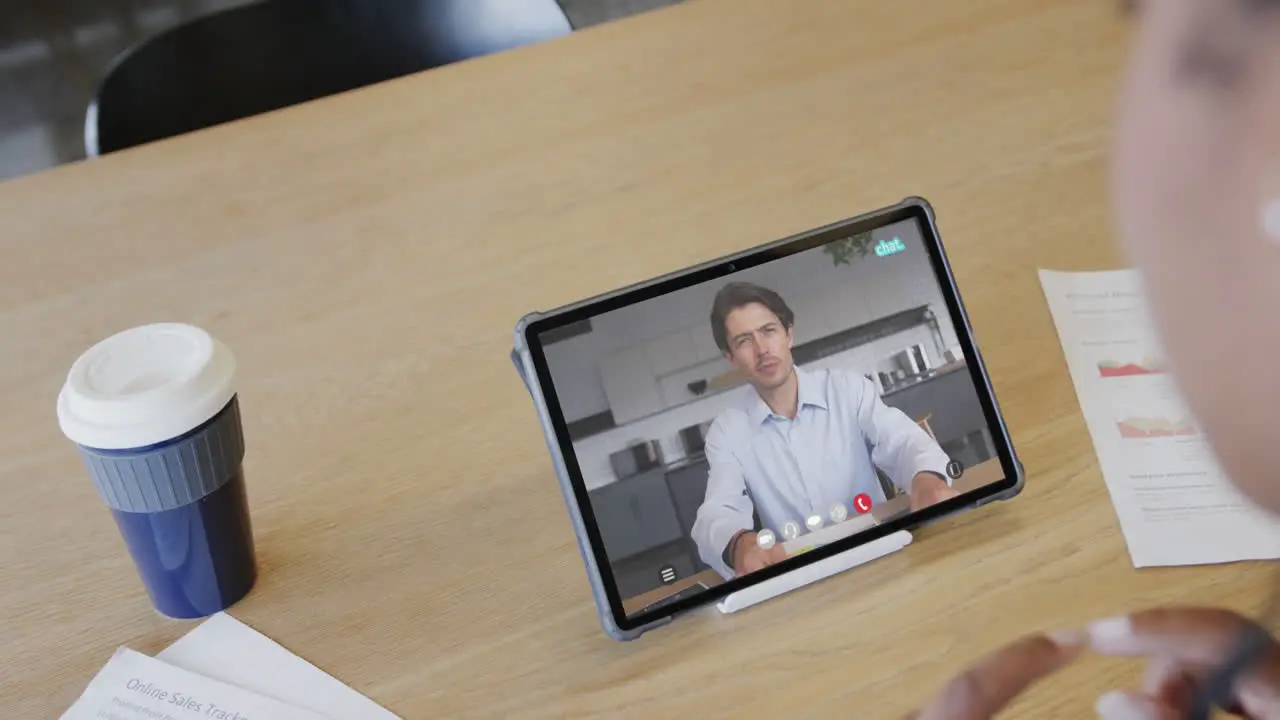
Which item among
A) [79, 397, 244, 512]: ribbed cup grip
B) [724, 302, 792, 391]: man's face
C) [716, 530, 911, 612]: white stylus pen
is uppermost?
[79, 397, 244, 512]: ribbed cup grip

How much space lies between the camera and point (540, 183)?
0.99 m

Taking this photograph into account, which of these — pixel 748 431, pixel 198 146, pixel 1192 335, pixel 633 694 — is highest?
pixel 198 146

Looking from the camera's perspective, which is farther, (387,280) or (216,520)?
(387,280)

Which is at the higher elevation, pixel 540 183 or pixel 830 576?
pixel 540 183

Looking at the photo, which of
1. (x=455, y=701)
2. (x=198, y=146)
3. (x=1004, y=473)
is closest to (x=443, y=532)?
(x=455, y=701)

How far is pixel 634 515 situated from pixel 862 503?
136mm

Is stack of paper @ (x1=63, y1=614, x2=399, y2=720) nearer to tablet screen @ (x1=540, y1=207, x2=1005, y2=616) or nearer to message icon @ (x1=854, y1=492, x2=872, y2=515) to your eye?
tablet screen @ (x1=540, y1=207, x2=1005, y2=616)

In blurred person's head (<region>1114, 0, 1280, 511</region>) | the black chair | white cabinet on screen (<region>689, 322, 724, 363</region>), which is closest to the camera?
blurred person's head (<region>1114, 0, 1280, 511</region>)

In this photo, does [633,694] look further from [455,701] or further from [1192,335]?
[1192,335]

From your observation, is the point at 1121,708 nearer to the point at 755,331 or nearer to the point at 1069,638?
the point at 1069,638

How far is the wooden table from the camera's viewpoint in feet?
2.15

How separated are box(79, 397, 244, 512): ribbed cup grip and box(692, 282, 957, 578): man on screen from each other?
0.27 meters

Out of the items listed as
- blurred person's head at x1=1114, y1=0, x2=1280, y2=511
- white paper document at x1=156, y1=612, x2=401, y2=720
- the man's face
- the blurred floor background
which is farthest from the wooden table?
the blurred floor background

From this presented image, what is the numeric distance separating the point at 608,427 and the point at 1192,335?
1.54 feet
